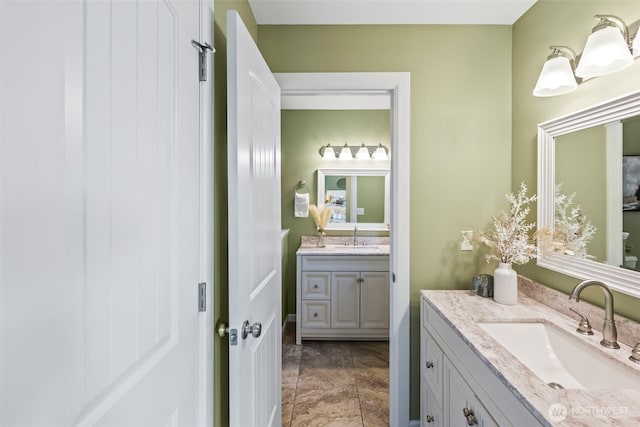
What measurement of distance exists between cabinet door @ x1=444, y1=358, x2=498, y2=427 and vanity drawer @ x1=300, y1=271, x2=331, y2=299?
5.70 ft

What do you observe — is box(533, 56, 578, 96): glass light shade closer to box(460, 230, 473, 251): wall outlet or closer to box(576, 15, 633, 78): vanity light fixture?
box(576, 15, 633, 78): vanity light fixture

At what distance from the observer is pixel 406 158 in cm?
182

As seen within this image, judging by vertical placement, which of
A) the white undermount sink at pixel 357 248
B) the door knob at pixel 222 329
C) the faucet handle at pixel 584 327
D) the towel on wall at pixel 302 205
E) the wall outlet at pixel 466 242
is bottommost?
the faucet handle at pixel 584 327

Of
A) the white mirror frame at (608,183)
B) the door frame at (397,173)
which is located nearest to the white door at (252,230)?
the door frame at (397,173)

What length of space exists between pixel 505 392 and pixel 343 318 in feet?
7.32

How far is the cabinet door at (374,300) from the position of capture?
304cm

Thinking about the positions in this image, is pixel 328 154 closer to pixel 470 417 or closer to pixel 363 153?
pixel 363 153

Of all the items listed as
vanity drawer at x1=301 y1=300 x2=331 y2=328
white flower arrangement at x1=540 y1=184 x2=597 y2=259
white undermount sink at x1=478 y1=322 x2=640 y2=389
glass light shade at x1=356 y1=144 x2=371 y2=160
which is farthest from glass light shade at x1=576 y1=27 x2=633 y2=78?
vanity drawer at x1=301 y1=300 x2=331 y2=328

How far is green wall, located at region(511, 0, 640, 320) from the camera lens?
1183 millimetres

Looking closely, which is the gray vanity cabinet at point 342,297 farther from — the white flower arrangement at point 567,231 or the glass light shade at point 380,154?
the white flower arrangement at point 567,231

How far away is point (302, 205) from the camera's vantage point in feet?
11.4
